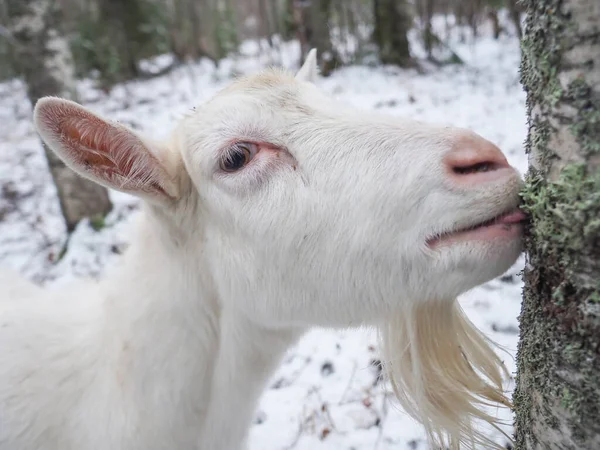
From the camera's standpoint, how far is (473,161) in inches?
50.0

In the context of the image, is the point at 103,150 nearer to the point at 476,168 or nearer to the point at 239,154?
the point at 239,154

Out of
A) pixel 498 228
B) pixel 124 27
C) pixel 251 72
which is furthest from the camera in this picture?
pixel 124 27

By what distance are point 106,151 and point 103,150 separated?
10 mm

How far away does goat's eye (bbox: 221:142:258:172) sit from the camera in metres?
1.66

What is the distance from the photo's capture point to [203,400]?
6.23 feet

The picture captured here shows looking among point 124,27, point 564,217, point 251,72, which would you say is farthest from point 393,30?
point 564,217

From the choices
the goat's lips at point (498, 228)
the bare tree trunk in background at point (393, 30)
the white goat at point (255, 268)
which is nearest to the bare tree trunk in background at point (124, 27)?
the bare tree trunk in background at point (393, 30)

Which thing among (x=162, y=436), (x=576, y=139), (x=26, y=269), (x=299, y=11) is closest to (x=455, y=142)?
(x=576, y=139)

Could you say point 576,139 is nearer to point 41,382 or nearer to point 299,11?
point 41,382

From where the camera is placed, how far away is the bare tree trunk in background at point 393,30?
1024 centimetres

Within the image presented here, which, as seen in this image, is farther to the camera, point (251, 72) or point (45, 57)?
point (251, 72)

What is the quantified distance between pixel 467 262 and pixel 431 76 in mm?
9327

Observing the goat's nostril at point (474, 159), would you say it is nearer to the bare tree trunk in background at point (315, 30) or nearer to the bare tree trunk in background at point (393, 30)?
the bare tree trunk in background at point (315, 30)

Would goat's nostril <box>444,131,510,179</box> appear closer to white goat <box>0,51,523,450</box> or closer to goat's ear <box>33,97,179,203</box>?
white goat <box>0,51,523,450</box>
